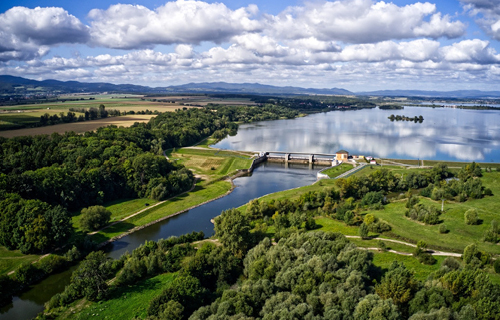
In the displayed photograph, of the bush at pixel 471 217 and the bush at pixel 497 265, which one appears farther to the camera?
the bush at pixel 471 217

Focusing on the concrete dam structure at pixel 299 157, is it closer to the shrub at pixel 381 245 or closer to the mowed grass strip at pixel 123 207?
the mowed grass strip at pixel 123 207

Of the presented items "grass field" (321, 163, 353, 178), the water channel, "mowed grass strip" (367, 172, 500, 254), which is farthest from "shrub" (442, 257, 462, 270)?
"grass field" (321, 163, 353, 178)

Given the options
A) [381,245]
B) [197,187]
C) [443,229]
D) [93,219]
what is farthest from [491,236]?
[197,187]

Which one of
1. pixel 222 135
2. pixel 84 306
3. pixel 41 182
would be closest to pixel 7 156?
pixel 41 182

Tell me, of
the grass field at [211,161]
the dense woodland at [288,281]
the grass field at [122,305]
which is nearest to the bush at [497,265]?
the dense woodland at [288,281]

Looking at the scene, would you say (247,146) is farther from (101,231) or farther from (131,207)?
(101,231)

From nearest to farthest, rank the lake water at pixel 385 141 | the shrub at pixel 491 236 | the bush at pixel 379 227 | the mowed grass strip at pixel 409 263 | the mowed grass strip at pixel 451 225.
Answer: the mowed grass strip at pixel 409 263
the shrub at pixel 491 236
the mowed grass strip at pixel 451 225
the bush at pixel 379 227
the lake water at pixel 385 141

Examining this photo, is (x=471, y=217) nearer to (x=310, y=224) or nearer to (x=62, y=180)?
(x=310, y=224)
